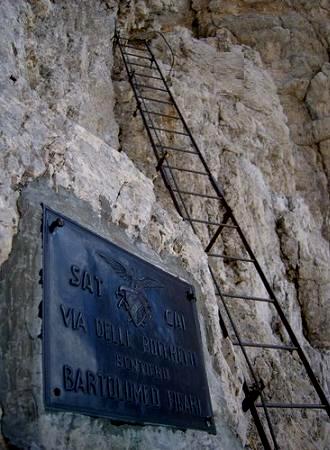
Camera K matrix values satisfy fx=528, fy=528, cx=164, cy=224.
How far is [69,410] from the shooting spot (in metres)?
1.74

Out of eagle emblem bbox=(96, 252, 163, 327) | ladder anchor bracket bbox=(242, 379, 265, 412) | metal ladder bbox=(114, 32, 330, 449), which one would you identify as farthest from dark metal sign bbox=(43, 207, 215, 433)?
metal ladder bbox=(114, 32, 330, 449)

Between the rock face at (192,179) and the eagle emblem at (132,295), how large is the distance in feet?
0.62

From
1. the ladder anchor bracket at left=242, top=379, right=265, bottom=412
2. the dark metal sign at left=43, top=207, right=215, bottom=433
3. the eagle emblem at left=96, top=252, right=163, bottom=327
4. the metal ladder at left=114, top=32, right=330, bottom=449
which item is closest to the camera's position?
the dark metal sign at left=43, top=207, right=215, bottom=433

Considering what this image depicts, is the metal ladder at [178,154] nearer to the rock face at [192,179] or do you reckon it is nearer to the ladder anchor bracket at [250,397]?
the rock face at [192,179]

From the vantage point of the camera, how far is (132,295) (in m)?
2.32

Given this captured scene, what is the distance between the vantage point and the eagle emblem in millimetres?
2268

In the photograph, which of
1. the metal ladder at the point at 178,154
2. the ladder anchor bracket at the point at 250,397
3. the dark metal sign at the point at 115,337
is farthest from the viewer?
the metal ladder at the point at 178,154

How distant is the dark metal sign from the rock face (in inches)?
2.3

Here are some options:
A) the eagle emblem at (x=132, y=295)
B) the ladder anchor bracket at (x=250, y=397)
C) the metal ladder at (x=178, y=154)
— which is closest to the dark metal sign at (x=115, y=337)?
the eagle emblem at (x=132, y=295)

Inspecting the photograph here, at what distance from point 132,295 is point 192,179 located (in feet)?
8.15

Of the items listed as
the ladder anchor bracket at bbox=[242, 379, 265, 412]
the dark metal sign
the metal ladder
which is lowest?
the ladder anchor bracket at bbox=[242, 379, 265, 412]

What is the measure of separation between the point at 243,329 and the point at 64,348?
2.25 metres

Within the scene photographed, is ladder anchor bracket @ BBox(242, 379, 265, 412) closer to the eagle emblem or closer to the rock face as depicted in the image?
the rock face

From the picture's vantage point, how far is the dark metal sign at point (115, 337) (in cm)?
184
